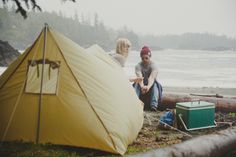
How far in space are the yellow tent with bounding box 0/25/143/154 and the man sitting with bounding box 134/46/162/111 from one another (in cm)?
255

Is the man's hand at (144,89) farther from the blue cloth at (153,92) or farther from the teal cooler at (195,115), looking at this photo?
the teal cooler at (195,115)

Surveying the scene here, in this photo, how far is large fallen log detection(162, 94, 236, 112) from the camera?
818 centimetres

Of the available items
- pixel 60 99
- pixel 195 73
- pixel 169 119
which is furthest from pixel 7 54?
pixel 60 99

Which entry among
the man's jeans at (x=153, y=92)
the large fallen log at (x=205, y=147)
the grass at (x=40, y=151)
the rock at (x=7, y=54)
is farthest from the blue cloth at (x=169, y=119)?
the rock at (x=7, y=54)

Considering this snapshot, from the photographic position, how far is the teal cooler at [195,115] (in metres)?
6.19

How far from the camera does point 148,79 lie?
8102 millimetres

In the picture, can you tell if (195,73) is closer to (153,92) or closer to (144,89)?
(153,92)

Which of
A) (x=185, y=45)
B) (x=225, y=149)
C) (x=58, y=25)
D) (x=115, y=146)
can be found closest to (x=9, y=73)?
(x=115, y=146)

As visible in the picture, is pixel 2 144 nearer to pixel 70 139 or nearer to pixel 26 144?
pixel 26 144

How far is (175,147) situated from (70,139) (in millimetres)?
1684

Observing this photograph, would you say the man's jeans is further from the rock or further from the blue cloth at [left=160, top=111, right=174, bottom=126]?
the rock

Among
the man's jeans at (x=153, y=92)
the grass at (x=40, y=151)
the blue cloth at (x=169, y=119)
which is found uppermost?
the man's jeans at (x=153, y=92)

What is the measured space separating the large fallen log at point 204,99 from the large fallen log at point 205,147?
11.1 ft

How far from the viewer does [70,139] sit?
16.2ft
